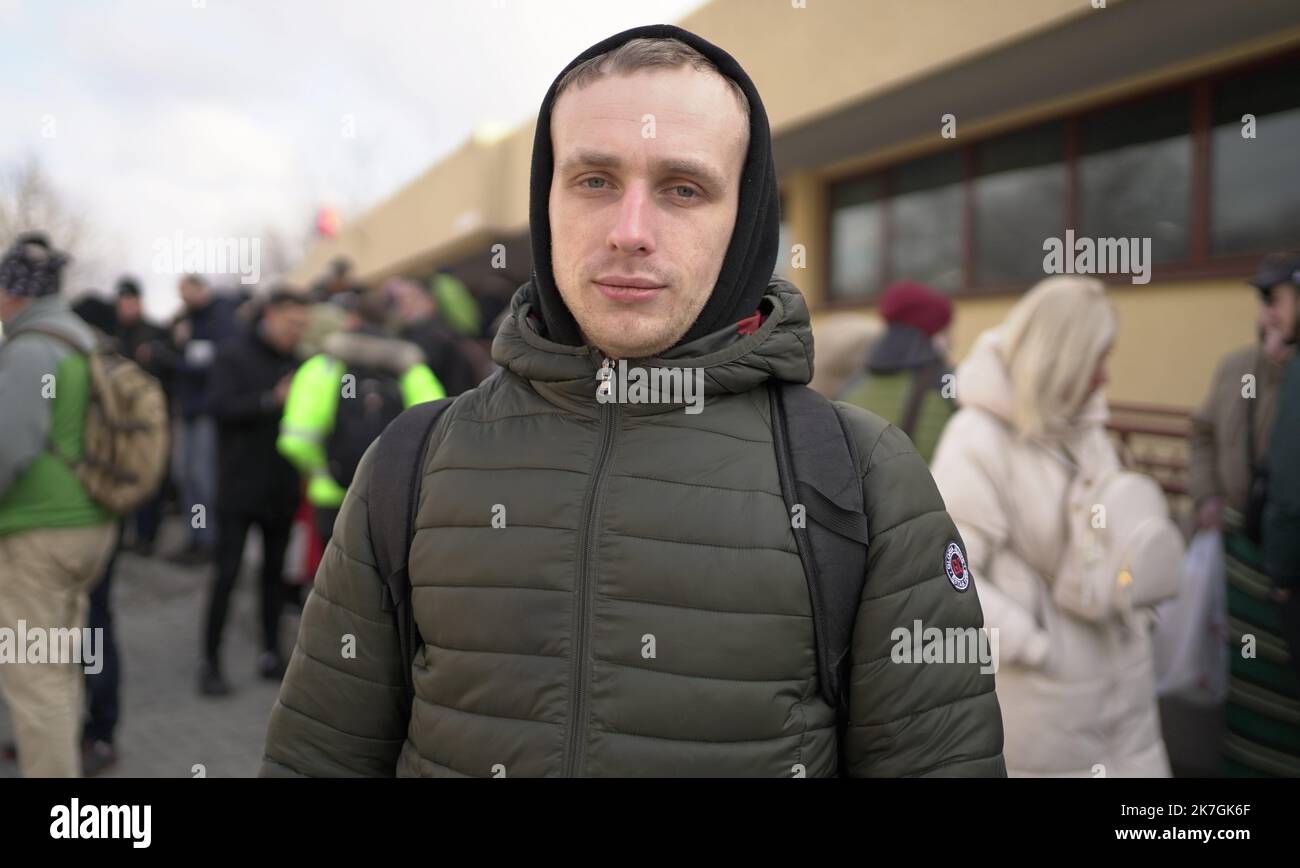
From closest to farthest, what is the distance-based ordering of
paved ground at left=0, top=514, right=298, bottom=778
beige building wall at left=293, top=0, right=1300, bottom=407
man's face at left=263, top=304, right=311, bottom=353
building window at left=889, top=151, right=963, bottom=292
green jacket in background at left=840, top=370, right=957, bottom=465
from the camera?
green jacket in background at left=840, top=370, right=957, bottom=465, paved ground at left=0, top=514, right=298, bottom=778, man's face at left=263, top=304, right=311, bottom=353, beige building wall at left=293, top=0, right=1300, bottom=407, building window at left=889, top=151, right=963, bottom=292

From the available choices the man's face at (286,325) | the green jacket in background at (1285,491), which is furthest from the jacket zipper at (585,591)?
the man's face at (286,325)

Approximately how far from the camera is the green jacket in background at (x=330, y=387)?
15.9ft

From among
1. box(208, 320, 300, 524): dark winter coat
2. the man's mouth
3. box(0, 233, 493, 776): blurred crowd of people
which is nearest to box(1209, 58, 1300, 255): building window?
box(0, 233, 493, 776): blurred crowd of people

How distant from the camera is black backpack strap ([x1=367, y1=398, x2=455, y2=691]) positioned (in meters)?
1.61

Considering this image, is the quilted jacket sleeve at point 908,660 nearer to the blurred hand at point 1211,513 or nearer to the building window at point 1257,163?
the blurred hand at point 1211,513

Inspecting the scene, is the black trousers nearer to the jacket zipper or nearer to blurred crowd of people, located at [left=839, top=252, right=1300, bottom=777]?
blurred crowd of people, located at [left=839, top=252, right=1300, bottom=777]

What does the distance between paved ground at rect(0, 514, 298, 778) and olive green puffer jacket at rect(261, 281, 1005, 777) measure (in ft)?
11.2

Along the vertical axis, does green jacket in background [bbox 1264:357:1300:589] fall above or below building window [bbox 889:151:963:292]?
below

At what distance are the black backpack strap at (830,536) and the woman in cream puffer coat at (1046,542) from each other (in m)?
1.70

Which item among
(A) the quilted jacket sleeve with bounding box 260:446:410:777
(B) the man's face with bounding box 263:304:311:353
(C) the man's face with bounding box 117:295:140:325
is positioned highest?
(C) the man's face with bounding box 117:295:140:325

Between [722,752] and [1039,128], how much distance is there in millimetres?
10195

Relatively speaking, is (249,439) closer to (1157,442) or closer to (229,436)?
(229,436)
